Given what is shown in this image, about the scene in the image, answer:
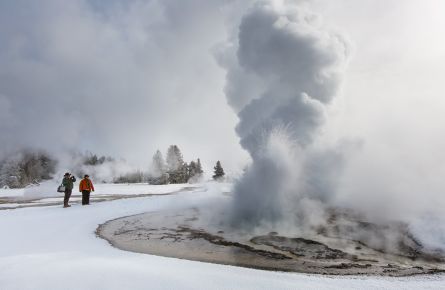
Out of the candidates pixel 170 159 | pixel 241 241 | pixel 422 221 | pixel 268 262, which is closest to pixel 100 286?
pixel 268 262

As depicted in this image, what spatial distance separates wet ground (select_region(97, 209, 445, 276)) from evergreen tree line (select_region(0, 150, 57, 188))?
6577 cm

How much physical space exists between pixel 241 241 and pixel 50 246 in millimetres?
5229

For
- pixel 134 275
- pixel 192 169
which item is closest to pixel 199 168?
pixel 192 169

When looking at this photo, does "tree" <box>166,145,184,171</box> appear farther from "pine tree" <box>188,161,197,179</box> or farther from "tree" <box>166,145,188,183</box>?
"pine tree" <box>188,161,197,179</box>

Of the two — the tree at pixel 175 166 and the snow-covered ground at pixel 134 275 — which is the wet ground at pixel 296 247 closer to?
the snow-covered ground at pixel 134 275

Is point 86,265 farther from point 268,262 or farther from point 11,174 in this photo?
point 11,174

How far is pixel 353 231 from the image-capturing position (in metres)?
13.0

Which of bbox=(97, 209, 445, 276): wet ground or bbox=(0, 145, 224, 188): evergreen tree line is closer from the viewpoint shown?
bbox=(97, 209, 445, 276): wet ground

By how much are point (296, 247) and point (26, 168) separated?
86743 millimetres

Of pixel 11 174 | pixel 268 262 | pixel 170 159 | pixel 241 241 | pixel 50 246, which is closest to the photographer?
pixel 268 262

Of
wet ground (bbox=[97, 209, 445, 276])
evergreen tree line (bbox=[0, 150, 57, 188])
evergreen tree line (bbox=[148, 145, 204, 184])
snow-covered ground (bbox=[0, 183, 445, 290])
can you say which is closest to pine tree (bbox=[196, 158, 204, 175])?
evergreen tree line (bbox=[148, 145, 204, 184])

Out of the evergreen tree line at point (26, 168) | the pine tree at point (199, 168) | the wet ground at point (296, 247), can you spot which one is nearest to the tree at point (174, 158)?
the pine tree at point (199, 168)

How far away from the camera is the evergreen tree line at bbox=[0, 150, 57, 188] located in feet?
Result: 240

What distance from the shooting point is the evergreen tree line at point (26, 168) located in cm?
7319
